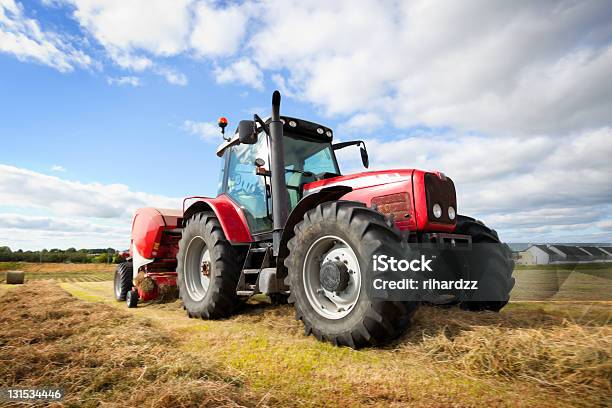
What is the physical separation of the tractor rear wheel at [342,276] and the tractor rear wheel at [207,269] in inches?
60.8

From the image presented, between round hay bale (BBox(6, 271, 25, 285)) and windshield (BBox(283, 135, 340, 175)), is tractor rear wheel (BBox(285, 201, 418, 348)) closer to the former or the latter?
A: windshield (BBox(283, 135, 340, 175))

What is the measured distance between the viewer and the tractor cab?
5.13 m

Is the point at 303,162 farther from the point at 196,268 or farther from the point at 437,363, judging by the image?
the point at 437,363

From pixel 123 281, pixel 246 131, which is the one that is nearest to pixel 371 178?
pixel 246 131

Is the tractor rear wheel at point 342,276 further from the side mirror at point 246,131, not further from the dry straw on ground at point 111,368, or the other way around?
the side mirror at point 246,131

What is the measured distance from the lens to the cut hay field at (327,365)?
2.11 meters

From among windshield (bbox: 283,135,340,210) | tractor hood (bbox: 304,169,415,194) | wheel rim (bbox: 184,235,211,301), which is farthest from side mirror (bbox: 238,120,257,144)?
wheel rim (bbox: 184,235,211,301)

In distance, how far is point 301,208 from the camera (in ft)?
13.5

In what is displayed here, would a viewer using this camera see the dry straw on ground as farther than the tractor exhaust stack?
No

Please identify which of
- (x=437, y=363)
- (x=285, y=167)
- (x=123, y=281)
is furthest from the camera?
(x=123, y=281)

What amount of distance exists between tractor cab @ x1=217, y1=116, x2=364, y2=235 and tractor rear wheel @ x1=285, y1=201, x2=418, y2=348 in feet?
3.94

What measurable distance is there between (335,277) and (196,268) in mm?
3283

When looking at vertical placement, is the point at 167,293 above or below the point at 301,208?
below

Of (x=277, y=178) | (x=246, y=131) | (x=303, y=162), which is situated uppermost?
(x=246, y=131)
